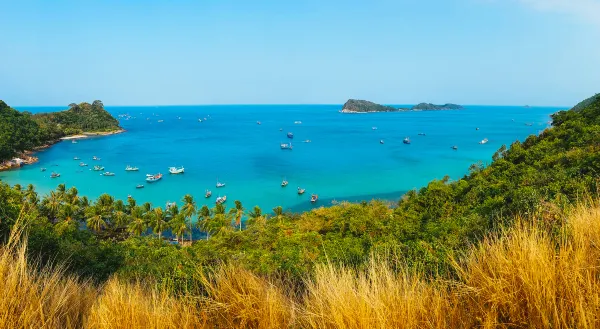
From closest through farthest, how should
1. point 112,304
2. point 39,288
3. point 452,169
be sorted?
point 112,304, point 39,288, point 452,169

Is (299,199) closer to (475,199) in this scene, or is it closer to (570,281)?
(475,199)

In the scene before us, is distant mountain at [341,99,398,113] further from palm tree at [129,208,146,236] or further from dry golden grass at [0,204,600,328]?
dry golden grass at [0,204,600,328]

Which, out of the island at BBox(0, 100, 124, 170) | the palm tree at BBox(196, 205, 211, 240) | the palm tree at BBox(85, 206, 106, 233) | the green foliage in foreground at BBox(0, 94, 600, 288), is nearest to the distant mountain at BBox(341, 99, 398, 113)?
the island at BBox(0, 100, 124, 170)

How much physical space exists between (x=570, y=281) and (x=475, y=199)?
43.4 feet

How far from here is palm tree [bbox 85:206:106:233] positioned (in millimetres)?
21608

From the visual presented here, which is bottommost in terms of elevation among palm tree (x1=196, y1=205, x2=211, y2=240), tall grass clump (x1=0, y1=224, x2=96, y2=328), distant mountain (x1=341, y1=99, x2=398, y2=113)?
Answer: palm tree (x1=196, y1=205, x2=211, y2=240)

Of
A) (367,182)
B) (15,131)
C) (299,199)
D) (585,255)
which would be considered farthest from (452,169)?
(15,131)

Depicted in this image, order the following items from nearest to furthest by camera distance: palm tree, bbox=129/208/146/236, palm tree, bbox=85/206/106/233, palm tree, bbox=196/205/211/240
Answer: palm tree, bbox=129/208/146/236, palm tree, bbox=196/205/211/240, palm tree, bbox=85/206/106/233

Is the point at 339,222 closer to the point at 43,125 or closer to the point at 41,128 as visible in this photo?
the point at 41,128

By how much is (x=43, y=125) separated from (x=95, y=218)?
2217 inches

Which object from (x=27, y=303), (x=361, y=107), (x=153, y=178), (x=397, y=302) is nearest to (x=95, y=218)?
(x=153, y=178)

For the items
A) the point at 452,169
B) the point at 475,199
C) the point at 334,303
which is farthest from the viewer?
the point at 452,169

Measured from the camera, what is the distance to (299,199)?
31.7 metres

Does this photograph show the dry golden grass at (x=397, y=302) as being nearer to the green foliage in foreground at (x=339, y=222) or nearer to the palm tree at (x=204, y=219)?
the green foliage in foreground at (x=339, y=222)
